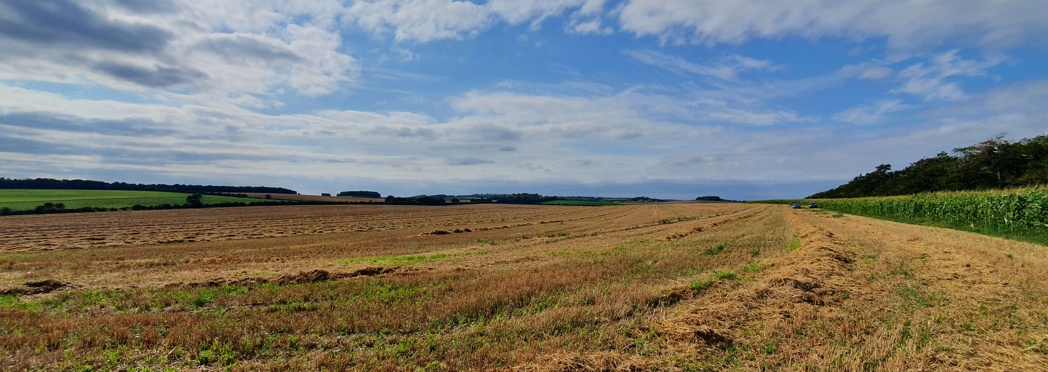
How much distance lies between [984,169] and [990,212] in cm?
7203

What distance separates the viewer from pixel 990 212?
89.2ft

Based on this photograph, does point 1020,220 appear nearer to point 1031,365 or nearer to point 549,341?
point 1031,365

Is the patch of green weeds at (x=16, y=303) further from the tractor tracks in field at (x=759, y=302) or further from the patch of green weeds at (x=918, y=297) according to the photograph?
the patch of green weeds at (x=918, y=297)

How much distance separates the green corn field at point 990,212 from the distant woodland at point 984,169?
16763 mm

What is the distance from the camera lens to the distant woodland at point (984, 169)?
67375 mm

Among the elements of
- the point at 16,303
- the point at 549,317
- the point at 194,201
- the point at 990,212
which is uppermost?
the point at 990,212

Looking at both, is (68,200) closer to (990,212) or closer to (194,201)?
(194,201)

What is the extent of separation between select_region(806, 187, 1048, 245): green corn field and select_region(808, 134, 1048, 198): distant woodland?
1676 centimetres

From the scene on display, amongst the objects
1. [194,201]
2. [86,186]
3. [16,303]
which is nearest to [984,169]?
[16,303]

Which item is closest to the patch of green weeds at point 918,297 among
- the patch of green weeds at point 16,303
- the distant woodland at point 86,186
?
the patch of green weeds at point 16,303

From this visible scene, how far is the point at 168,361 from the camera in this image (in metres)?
5.46

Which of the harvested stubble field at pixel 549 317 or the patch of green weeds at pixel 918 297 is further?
the patch of green weeds at pixel 918 297

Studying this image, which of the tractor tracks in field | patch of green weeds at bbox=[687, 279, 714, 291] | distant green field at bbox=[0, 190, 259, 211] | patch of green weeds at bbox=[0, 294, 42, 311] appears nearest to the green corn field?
the tractor tracks in field

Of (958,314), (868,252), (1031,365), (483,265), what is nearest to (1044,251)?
(868,252)
